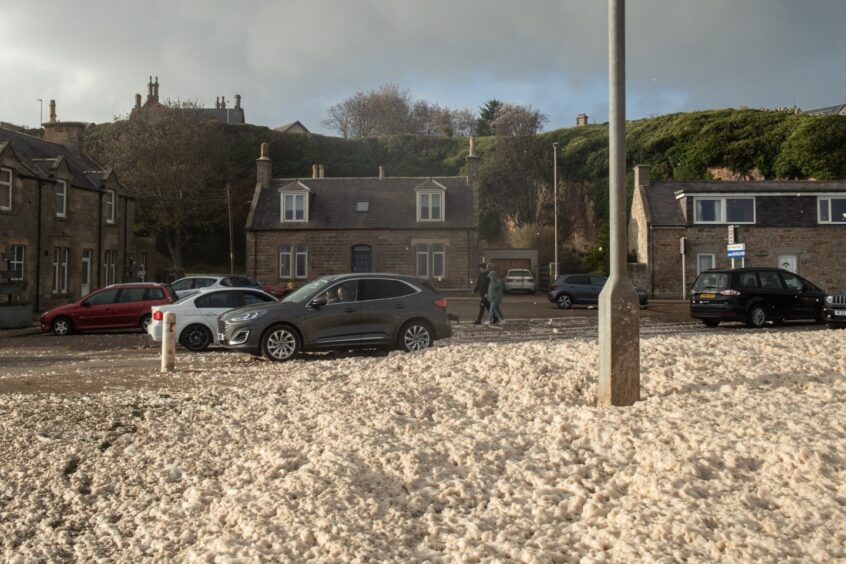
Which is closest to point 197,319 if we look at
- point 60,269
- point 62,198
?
point 60,269

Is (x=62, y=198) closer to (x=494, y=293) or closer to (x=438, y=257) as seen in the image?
(x=494, y=293)

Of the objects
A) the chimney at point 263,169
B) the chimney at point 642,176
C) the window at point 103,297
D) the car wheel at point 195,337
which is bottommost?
the car wheel at point 195,337

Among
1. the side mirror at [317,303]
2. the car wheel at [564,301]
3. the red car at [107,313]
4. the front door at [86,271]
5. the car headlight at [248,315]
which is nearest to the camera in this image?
the car headlight at [248,315]

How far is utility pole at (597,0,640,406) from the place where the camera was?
22.7ft

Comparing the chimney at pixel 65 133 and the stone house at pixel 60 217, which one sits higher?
the chimney at pixel 65 133

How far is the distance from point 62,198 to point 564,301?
22.7 metres

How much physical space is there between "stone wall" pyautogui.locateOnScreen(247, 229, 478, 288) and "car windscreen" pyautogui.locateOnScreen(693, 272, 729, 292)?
2416 centimetres

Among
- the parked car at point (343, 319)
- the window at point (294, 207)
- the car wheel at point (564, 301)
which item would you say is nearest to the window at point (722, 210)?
the car wheel at point (564, 301)

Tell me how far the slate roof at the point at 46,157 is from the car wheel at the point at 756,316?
26.9 m

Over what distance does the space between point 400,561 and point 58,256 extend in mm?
31332

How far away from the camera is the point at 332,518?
4797mm

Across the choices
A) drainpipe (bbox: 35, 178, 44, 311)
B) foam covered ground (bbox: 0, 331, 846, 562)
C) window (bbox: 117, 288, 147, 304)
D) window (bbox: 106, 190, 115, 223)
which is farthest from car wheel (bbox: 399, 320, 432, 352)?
window (bbox: 106, 190, 115, 223)

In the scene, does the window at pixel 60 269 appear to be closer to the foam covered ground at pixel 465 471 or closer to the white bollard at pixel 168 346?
the white bollard at pixel 168 346

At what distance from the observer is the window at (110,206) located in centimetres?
3572
